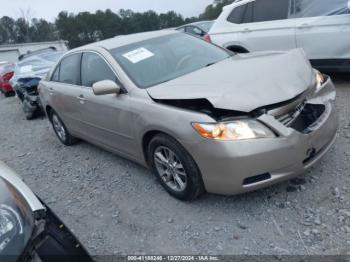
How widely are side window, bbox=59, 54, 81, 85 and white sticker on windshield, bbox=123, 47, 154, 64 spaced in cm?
103

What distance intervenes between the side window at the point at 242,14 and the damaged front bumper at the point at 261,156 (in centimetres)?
391

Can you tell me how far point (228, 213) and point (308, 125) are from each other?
1.04 meters

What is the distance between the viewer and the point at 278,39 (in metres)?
5.84

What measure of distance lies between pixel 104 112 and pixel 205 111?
4.69ft

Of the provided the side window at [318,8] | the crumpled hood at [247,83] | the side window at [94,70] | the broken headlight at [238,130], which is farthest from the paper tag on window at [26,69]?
the broken headlight at [238,130]

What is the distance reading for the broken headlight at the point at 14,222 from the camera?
5.03ft

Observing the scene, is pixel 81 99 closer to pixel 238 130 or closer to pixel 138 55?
pixel 138 55

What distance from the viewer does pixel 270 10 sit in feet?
19.6

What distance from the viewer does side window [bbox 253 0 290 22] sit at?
5.81 m

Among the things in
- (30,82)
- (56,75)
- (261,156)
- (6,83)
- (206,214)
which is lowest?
(6,83)

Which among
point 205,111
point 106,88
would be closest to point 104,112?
point 106,88

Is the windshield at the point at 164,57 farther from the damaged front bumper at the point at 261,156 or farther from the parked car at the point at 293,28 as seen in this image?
the parked car at the point at 293,28

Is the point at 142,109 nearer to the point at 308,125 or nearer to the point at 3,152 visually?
the point at 308,125

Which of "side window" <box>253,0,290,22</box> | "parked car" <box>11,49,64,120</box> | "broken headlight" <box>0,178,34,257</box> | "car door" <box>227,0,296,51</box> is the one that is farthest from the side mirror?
"parked car" <box>11,49,64,120</box>
